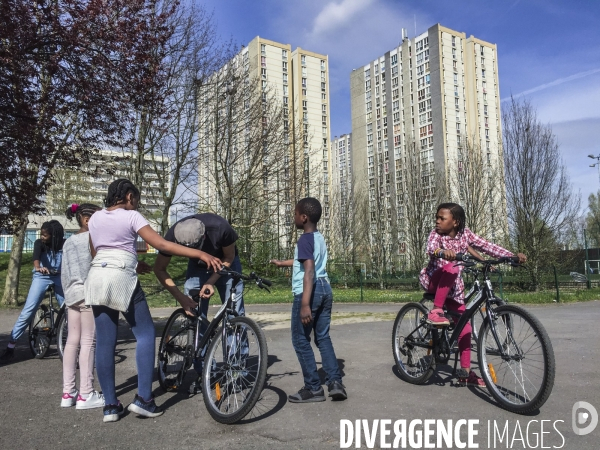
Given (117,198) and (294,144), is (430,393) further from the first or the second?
(294,144)

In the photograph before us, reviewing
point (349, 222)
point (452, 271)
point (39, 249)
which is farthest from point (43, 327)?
point (349, 222)

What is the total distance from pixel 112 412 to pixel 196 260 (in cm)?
159

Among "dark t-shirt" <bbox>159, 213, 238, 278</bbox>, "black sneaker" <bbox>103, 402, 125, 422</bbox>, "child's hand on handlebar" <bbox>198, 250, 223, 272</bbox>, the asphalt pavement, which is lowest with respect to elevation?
the asphalt pavement

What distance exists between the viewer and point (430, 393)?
15.1 ft

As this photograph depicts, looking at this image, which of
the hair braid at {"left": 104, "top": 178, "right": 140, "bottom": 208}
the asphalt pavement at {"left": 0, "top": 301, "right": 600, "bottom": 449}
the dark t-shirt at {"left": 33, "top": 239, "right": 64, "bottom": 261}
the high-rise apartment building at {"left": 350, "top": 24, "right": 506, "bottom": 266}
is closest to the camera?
the asphalt pavement at {"left": 0, "top": 301, "right": 600, "bottom": 449}

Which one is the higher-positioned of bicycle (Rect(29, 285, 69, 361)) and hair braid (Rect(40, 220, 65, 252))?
hair braid (Rect(40, 220, 65, 252))

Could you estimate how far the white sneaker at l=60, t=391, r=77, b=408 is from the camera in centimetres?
443

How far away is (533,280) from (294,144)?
14184 millimetres

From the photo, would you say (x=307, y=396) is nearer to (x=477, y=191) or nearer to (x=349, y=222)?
(x=477, y=191)

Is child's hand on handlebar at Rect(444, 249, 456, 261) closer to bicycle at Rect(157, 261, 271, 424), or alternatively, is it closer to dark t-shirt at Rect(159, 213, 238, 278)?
bicycle at Rect(157, 261, 271, 424)

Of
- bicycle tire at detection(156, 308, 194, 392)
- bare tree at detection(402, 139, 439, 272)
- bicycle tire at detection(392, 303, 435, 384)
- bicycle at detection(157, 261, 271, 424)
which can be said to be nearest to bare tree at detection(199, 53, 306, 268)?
bare tree at detection(402, 139, 439, 272)

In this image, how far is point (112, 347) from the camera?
4.06 meters

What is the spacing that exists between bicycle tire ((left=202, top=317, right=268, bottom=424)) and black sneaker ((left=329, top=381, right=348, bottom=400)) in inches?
33.1

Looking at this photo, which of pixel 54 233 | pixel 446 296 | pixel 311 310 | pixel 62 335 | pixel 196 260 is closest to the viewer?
pixel 311 310
